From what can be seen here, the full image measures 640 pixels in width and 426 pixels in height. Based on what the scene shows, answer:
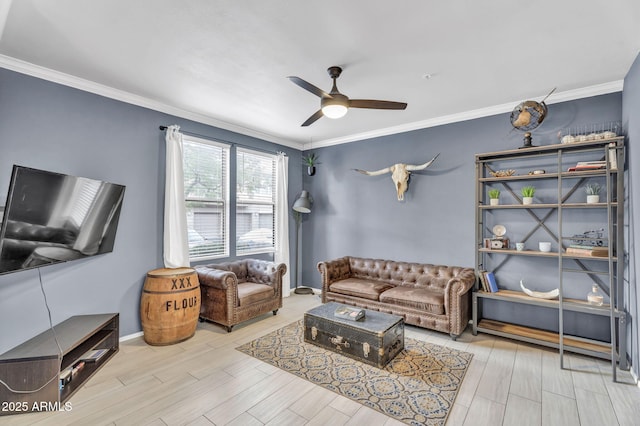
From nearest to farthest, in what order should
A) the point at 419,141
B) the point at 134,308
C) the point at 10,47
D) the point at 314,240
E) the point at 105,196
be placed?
the point at 10,47
the point at 105,196
the point at 134,308
the point at 419,141
the point at 314,240

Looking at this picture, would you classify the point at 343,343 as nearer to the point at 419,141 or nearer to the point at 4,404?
the point at 4,404

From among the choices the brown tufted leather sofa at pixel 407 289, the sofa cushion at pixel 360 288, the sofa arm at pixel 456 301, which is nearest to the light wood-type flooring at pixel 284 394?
the sofa arm at pixel 456 301

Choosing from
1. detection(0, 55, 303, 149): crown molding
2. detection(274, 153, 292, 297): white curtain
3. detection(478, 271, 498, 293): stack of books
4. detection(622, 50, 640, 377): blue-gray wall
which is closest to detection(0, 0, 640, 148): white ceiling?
detection(0, 55, 303, 149): crown molding

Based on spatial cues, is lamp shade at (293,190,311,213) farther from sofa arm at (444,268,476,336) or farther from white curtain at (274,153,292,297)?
sofa arm at (444,268,476,336)

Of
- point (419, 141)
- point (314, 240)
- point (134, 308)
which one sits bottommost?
point (134, 308)

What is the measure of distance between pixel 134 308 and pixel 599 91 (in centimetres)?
581

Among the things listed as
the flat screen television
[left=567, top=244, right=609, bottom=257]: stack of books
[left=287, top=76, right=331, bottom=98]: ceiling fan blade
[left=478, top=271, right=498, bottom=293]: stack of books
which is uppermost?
[left=287, top=76, right=331, bottom=98]: ceiling fan blade

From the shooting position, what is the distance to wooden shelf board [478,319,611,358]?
2.93m

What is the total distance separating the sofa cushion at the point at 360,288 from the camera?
404 cm

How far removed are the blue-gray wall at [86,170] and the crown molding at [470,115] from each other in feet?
8.39

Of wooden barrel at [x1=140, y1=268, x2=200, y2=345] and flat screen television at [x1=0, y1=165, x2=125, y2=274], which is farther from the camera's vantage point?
wooden barrel at [x1=140, y1=268, x2=200, y2=345]

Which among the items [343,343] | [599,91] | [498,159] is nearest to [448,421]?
[343,343]

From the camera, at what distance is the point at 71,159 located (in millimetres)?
2998

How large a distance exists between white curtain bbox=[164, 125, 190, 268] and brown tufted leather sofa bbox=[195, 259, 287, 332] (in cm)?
35
